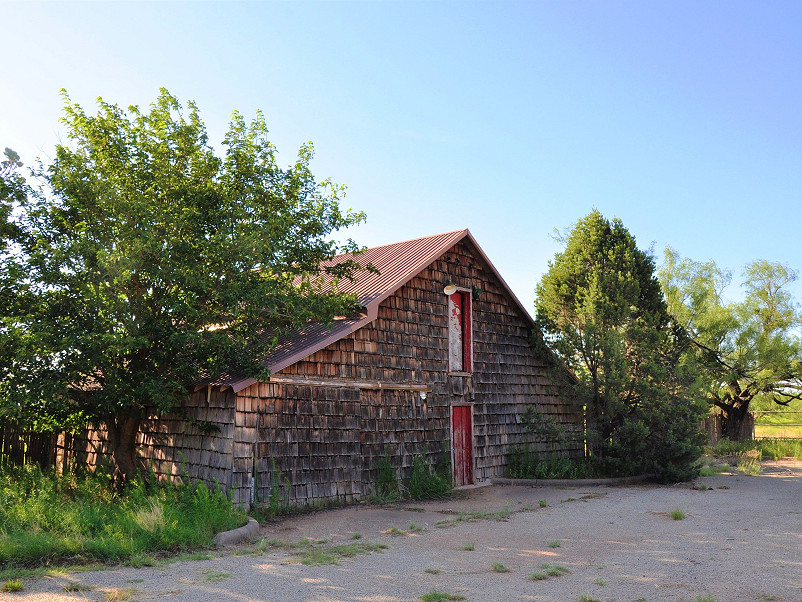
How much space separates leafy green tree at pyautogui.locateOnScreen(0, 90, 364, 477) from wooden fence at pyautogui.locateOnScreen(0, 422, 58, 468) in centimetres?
485

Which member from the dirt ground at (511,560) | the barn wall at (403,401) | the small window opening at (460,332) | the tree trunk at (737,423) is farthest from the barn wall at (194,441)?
the tree trunk at (737,423)

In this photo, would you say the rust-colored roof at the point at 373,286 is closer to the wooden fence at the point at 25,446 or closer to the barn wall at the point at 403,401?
the barn wall at the point at 403,401

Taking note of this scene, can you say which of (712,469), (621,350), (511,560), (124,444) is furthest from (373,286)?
(712,469)

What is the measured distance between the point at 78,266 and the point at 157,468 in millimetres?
4658

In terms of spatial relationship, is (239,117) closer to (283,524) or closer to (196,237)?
(196,237)

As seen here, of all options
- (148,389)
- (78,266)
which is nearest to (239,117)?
(78,266)

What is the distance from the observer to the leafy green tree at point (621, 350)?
17.5 meters

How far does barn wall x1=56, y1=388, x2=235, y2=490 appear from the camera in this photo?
41.0 ft

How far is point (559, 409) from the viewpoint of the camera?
20.3 m

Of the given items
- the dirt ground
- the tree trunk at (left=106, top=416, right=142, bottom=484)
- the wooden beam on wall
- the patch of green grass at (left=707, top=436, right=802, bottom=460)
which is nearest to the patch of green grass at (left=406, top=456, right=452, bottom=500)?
the dirt ground

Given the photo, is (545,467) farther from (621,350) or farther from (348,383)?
(348,383)

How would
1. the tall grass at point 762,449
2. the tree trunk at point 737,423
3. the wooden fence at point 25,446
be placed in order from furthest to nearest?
the tree trunk at point 737,423
the tall grass at point 762,449
the wooden fence at point 25,446

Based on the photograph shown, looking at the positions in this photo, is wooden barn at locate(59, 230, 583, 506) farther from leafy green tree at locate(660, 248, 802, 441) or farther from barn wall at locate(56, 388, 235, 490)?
leafy green tree at locate(660, 248, 802, 441)

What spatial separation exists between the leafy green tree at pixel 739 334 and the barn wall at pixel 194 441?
18.9 m
